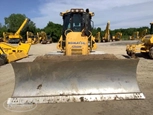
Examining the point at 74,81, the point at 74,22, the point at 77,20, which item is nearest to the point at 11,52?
the point at 74,22

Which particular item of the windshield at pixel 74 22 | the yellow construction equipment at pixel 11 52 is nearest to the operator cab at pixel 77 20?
the windshield at pixel 74 22

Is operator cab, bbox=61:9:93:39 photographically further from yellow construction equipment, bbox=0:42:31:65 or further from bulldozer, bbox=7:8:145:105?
yellow construction equipment, bbox=0:42:31:65

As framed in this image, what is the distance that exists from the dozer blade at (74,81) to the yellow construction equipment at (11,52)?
6505 millimetres

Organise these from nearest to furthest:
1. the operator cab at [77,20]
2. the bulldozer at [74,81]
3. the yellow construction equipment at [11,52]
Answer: the bulldozer at [74,81] → the operator cab at [77,20] → the yellow construction equipment at [11,52]

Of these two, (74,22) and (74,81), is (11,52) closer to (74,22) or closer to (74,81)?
(74,22)

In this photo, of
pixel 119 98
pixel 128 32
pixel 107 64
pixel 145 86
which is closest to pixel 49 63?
pixel 107 64

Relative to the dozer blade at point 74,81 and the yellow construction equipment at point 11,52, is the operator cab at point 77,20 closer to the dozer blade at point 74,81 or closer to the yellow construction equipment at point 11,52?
the dozer blade at point 74,81

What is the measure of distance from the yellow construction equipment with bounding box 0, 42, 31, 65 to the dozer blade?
650cm

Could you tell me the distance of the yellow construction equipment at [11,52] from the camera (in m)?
11.1

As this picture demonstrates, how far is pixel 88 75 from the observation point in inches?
187

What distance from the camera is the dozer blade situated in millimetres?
4621

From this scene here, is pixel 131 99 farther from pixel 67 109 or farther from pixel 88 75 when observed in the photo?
pixel 67 109

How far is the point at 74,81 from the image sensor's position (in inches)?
187

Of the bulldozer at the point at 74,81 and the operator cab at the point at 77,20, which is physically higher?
the operator cab at the point at 77,20
